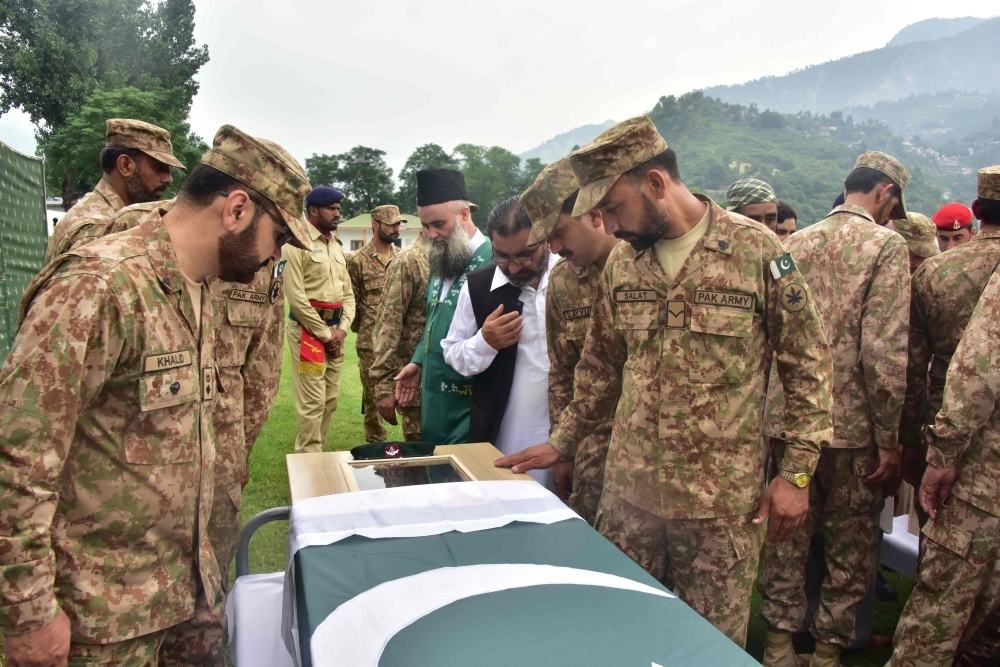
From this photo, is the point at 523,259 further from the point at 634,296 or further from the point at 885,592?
the point at 885,592

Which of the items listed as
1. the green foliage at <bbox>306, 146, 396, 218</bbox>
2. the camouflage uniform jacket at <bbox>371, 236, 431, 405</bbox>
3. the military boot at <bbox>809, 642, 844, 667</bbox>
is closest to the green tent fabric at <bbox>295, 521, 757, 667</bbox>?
the military boot at <bbox>809, 642, 844, 667</bbox>

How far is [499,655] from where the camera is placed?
4.18 feet

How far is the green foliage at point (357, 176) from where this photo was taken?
60.8m

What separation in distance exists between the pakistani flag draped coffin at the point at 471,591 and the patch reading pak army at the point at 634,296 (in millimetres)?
714

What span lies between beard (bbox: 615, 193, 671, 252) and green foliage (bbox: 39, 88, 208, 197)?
2305 cm

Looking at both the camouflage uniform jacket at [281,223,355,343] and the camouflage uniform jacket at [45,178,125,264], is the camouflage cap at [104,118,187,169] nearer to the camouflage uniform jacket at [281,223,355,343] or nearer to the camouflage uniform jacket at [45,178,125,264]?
the camouflage uniform jacket at [45,178,125,264]

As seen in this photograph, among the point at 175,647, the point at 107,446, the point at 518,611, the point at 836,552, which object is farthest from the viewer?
the point at 836,552

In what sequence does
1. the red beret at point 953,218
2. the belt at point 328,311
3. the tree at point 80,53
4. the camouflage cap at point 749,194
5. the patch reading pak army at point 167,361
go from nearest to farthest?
the patch reading pak army at point 167,361, the camouflage cap at point 749,194, the red beret at point 953,218, the belt at point 328,311, the tree at point 80,53

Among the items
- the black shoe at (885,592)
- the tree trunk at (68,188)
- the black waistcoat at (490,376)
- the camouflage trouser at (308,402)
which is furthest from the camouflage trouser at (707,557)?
the tree trunk at (68,188)

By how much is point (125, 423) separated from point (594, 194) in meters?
1.43

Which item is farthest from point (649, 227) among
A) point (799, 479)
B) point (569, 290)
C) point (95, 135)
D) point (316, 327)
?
point (95, 135)

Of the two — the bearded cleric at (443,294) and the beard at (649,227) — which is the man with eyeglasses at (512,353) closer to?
the bearded cleric at (443,294)

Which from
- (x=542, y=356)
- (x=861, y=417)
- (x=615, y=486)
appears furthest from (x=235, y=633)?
(x=861, y=417)

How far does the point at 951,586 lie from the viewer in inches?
95.5
